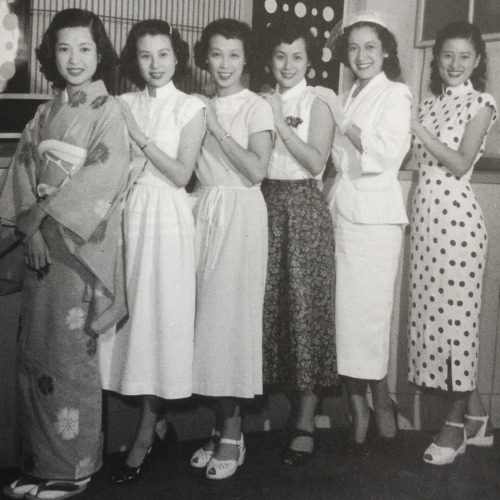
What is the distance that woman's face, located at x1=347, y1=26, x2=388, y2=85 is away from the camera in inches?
73.1

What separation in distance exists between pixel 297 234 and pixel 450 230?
44 centimetres

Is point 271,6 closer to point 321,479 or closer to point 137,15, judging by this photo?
point 137,15

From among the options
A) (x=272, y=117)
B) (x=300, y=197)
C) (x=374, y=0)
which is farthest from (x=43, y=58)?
(x=374, y=0)

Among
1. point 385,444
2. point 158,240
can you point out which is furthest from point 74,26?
point 385,444

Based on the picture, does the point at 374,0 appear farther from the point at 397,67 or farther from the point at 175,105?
the point at 175,105

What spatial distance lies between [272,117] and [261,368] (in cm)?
65

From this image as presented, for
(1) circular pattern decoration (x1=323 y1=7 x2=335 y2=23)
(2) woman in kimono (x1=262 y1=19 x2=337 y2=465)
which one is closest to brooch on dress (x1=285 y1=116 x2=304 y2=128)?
Result: (2) woman in kimono (x1=262 y1=19 x2=337 y2=465)

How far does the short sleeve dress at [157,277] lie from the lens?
5.54ft

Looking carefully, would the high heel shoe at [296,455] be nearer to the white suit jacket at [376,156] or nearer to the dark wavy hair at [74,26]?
the white suit jacket at [376,156]

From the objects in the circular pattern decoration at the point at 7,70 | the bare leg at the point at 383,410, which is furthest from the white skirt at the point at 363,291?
the circular pattern decoration at the point at 7,70

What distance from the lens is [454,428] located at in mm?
1989

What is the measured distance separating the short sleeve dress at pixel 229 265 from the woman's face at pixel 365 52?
310mm

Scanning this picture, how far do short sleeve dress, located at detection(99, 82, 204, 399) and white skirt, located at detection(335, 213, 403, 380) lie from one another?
441mm

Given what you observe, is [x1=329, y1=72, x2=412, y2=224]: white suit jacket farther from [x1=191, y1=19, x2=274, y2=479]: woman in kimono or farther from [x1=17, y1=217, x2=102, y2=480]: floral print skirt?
[x1=17, y1=217, x2=102, y2=480]: floral print skirt
